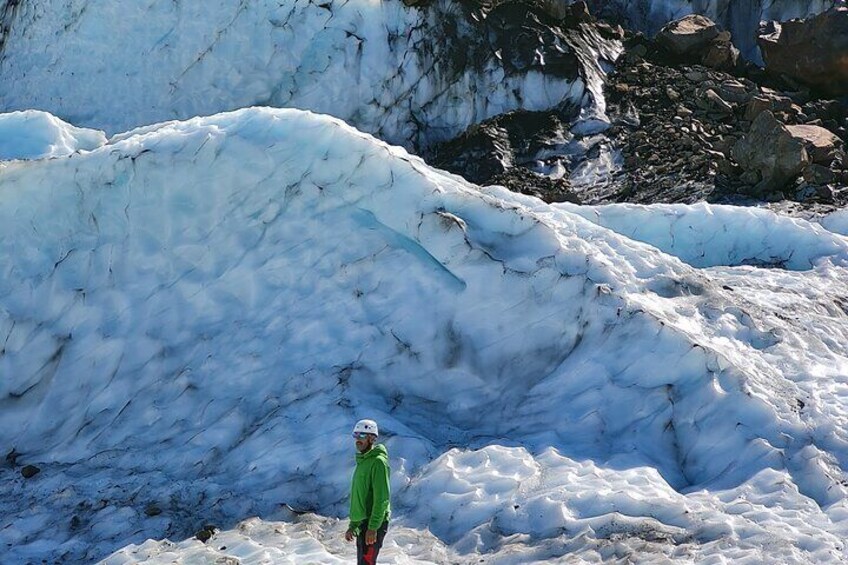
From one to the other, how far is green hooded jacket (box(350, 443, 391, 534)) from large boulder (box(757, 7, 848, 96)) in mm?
16056

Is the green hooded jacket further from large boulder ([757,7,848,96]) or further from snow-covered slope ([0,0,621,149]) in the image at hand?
large boulder ([757,7,848,96])

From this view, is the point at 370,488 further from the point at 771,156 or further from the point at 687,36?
the point at 687,36

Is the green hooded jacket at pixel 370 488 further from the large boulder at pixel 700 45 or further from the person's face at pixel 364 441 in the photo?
the large boulder at pixel 700 45

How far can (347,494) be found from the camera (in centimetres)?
800

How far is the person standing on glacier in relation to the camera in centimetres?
640

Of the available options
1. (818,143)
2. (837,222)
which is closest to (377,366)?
(837,222)

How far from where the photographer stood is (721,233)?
496 inches

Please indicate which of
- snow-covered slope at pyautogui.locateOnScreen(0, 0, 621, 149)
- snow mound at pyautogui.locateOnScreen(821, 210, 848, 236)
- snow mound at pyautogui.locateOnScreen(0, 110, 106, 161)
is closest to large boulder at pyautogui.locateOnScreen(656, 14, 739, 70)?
snow-covered slope at pyautogui.locateOnScreen(0, 0, 621, 149)

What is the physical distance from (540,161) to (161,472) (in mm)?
11241

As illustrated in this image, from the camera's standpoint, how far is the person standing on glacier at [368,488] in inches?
252

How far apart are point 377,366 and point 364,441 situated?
9.09ft

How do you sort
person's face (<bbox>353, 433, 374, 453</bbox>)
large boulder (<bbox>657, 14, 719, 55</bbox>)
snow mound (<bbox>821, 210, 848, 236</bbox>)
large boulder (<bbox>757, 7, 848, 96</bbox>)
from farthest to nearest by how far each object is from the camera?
large boulder (<bbox>657, 14, 719, 55</bbox>) < large boulder (<bbox>757, 7, 848, 96</bbox>) < snow mound (<bbox>821, 210, 848, 236</bbox>) < person's face (<bbox>353, 433, 374, 453</bbox>)

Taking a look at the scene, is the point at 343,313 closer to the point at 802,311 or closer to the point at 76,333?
the point at 76,333

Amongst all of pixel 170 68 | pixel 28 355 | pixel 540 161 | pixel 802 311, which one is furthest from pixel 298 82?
pixel 802 311
